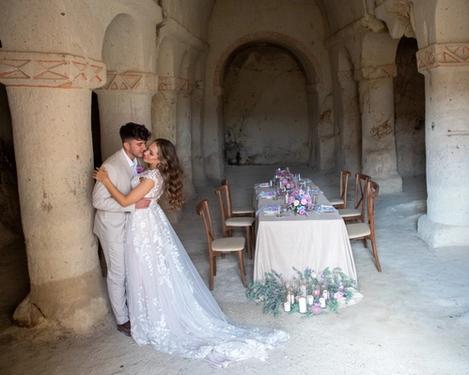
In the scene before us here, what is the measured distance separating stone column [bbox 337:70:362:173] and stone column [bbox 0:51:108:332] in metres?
7.46

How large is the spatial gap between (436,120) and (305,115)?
27.6 feet

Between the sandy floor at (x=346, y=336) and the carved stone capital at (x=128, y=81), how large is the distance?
2554 millimetres

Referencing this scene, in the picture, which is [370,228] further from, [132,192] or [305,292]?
[132,192]

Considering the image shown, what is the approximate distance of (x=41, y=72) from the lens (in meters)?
4.09

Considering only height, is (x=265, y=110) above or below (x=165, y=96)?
above

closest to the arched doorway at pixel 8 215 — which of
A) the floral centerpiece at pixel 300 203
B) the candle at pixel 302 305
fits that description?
the floral centerpiece at pixel 300 203

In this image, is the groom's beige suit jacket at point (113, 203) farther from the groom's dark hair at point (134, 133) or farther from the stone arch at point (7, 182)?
the stone arch at point (7, 182)

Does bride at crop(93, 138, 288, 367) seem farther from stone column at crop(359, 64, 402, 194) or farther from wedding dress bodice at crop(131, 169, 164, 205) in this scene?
stone column at crop(359, 64, 402, 194)

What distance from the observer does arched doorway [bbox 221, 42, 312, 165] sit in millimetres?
14617

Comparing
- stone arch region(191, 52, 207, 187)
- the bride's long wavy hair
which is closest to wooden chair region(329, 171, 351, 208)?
the bride's long wavy hair

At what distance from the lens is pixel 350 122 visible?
11.1 m

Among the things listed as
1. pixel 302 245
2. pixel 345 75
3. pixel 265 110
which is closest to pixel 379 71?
pixel 345 75

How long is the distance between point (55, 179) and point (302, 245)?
2.48 metres

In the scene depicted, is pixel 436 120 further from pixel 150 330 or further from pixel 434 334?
pixel 150 330
